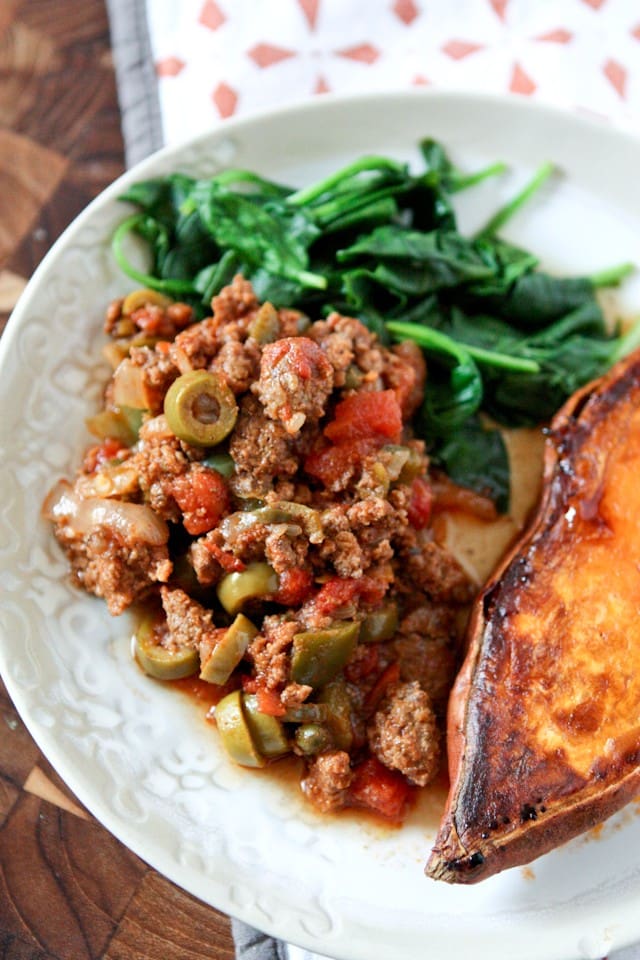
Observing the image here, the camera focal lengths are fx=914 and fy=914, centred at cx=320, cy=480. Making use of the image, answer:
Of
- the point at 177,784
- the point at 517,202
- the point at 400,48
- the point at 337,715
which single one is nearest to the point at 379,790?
the point at 337,715

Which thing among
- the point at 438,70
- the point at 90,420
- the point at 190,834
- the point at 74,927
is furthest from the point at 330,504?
the point at 438,70

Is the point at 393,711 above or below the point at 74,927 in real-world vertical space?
above

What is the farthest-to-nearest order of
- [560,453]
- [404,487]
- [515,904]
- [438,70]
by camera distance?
[438,70]
[560,453]
[404,487]
[515,904]

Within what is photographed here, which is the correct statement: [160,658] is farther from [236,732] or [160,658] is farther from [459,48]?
[459,48]

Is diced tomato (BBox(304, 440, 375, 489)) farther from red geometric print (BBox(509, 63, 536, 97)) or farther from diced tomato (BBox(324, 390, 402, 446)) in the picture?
red geometric print (BBox(509, 63, 536, 97))

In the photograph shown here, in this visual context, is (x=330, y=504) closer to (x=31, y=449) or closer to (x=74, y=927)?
(x=31, y=449)

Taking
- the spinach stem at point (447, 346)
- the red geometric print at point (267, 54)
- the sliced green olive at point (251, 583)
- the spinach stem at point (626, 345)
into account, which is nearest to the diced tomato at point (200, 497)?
the sliced green olive at point (251, 583)

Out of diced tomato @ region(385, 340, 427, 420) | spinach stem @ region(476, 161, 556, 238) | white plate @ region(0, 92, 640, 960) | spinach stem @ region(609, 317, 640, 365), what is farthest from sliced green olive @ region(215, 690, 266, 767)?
spinach stem @ region(476, 161, 556, 238)
